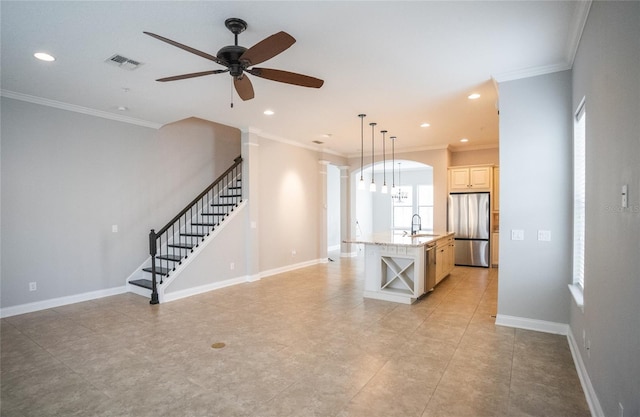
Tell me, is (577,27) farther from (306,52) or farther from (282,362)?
(282,362)

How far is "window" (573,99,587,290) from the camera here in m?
3.19

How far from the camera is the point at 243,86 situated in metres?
3.02

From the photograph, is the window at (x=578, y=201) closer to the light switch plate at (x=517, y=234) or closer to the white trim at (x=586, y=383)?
the light switch plate at (x=517, y=234)

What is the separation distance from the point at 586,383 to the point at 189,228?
620 centimetres

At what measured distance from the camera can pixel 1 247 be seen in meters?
4.26

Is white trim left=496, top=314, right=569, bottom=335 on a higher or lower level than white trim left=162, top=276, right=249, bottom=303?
higher

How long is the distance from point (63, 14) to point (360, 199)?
10525mm

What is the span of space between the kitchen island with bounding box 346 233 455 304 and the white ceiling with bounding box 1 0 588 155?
214 cm

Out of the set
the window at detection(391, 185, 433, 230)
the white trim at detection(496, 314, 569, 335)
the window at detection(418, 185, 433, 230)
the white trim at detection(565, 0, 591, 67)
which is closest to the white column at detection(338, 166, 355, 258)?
the window at detection(391, 185, 433, 230)

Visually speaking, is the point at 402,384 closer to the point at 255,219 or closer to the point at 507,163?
the point at 507,163

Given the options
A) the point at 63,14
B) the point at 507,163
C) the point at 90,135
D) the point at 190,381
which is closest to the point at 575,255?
the point at 507,163

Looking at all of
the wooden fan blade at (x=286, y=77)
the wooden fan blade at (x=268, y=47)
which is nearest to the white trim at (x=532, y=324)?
the wooden fan blade at (x=286, y=77)

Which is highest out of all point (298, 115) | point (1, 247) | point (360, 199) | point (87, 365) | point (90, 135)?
point (298, 115)

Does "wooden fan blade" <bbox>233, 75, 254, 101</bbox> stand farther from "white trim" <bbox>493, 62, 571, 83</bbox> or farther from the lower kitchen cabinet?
the lower kitchen cabinet
